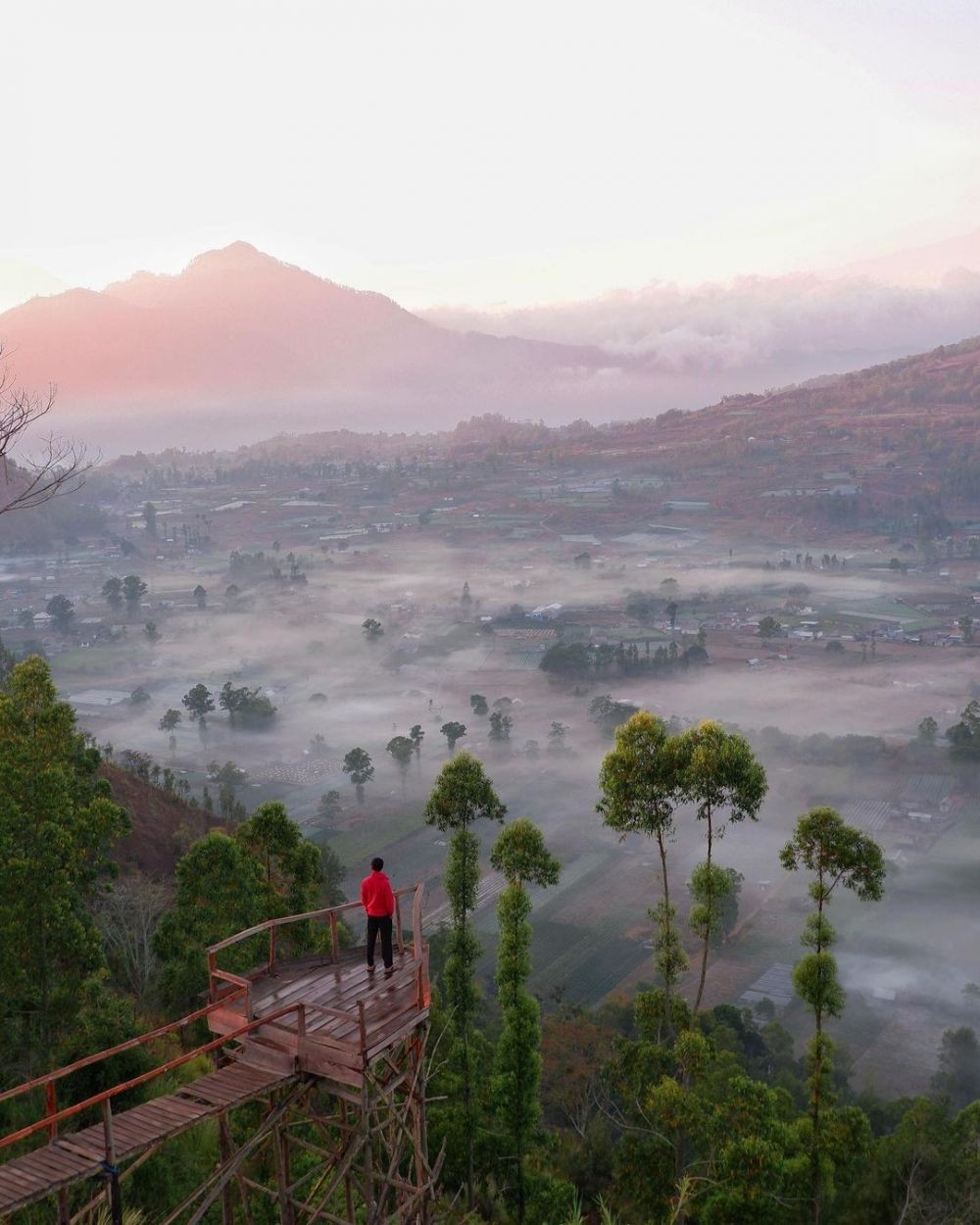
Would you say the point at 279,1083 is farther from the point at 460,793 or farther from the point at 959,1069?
the point at 959,1069

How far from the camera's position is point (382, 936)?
9.83 meters

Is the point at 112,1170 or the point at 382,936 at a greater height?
the point at 382,936

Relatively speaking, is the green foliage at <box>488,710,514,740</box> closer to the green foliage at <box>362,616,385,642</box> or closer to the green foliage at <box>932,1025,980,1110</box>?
the green foliage at <box>362,616,385,642</box>

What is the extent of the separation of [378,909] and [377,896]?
14 cm

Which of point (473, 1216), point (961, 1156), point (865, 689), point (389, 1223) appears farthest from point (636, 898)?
point (865, 689)

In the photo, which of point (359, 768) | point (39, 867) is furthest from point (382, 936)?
point (359, 768)

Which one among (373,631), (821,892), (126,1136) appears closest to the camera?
(126,1136)

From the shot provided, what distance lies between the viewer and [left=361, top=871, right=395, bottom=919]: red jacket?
380 inches

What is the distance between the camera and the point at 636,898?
6844 cm

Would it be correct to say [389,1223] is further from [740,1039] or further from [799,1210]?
[740,1039]

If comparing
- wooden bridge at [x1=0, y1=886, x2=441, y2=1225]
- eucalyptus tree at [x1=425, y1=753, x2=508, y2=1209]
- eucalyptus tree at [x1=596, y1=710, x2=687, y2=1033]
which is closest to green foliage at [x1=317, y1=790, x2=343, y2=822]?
eucalyptus tree at [x1=425, y1=753, x2=508, y2=1209]

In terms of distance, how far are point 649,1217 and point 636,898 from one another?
52.3 metres

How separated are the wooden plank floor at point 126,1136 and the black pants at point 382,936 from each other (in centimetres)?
154

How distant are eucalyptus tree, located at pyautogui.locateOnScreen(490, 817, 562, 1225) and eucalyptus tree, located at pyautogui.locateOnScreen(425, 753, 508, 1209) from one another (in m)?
0.57
